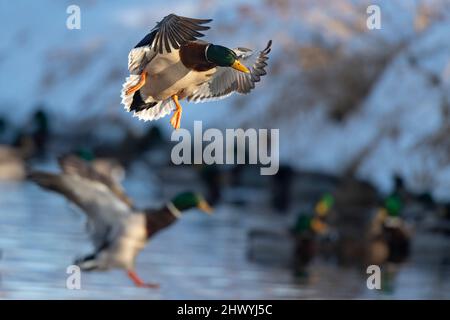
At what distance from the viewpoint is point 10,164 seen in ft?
78.3

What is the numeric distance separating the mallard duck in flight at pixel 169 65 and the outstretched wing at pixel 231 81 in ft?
0.67

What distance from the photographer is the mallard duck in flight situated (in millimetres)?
6621

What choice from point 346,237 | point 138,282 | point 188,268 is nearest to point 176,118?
point 138,282

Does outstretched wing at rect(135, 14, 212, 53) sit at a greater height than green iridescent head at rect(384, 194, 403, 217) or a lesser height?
greater

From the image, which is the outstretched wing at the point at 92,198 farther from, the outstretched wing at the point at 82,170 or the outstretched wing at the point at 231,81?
the outstretched wing at the point at 231,81

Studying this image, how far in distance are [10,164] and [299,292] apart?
39.9ft

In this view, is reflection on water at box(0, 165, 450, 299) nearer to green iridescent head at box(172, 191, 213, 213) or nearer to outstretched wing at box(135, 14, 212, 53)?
green iridescent head at box(172, 191, 213, 213)

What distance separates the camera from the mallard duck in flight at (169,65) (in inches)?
261

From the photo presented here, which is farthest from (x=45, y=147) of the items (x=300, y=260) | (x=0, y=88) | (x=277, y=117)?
(x=300, y=260)

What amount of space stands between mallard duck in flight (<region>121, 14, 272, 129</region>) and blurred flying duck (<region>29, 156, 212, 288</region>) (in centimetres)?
342

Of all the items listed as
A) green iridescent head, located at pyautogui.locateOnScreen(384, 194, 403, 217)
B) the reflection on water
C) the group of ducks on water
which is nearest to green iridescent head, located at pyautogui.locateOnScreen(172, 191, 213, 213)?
the reflection on water

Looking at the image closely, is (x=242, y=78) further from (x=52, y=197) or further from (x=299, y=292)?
(x=52, y=197)

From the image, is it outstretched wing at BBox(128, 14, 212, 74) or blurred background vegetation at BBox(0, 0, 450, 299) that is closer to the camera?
outstretched wing at BBox(128, 14, 212, 74)

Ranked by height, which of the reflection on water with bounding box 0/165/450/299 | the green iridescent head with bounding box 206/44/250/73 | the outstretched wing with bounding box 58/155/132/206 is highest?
the green iridescent head with bounding box 206/44/250/73
